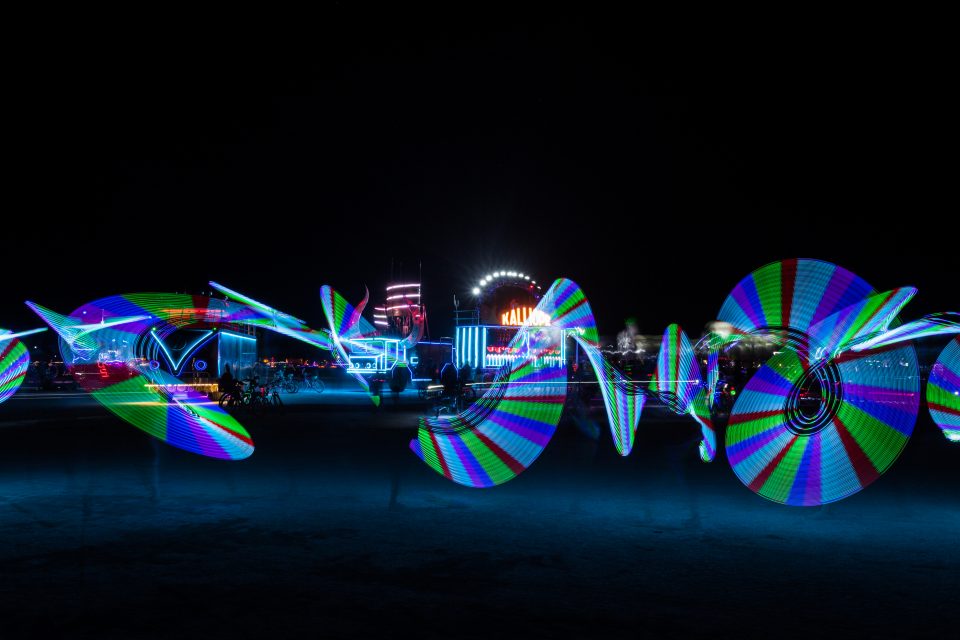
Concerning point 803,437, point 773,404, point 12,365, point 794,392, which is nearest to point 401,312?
point 12,365

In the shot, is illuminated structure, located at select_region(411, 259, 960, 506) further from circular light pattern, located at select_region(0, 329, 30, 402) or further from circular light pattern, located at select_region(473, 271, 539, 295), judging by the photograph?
circular light pattern, located at select_region(473, 271, 539, 295)

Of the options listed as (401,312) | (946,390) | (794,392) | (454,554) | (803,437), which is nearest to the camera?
(454,554)

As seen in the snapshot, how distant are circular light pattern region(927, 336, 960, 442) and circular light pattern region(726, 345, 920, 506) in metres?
8.60

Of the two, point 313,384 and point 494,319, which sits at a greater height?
point 494,319

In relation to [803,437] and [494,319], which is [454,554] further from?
[494,319]

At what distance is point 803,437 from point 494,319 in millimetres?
32150

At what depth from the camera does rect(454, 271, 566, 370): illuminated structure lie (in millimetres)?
38531

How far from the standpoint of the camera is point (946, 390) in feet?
76.7

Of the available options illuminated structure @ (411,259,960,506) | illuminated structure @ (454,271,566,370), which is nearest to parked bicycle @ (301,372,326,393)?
illuminated structure @ (454,271,566,370)

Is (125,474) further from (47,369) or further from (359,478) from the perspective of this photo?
(47,369)

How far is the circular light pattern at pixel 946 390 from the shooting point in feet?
65.9

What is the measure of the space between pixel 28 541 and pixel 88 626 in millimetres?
2520

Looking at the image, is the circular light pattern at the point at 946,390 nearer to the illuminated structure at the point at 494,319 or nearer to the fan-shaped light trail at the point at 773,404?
the fan-shaped light trail at the point at 773,404

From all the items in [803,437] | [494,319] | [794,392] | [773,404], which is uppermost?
[494,319]
